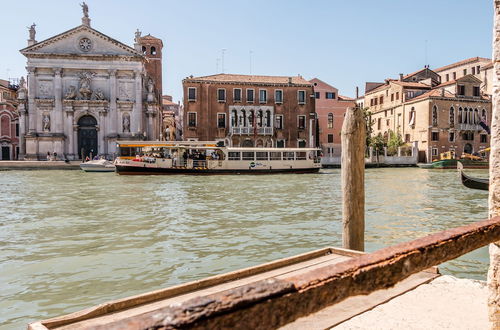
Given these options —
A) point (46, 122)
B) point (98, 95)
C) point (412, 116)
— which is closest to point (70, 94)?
point (98, 95)

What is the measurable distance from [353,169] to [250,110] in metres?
31.7

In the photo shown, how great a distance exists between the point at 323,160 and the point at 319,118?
280 inches

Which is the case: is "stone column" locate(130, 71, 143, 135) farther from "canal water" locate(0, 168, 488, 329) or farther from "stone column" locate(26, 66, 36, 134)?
"canal water" locate(0, 168, 488, 329)

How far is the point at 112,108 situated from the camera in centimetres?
3431

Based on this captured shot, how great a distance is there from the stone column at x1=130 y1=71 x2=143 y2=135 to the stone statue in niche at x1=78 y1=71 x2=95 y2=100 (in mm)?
3494

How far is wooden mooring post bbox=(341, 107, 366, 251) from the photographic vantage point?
4184 mm

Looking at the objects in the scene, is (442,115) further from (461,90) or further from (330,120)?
(330,120)

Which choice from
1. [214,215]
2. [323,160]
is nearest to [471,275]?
[214,215]

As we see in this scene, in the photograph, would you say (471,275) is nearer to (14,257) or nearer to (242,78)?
(14,257)

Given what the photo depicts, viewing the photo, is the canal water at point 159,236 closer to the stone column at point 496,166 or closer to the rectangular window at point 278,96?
the stone column at point 496,166

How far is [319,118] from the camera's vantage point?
41406 millimetres

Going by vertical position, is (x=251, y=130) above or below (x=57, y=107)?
below

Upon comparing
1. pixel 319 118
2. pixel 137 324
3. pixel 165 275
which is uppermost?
pixel 319 118

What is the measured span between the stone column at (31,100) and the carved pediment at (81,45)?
1.46m
